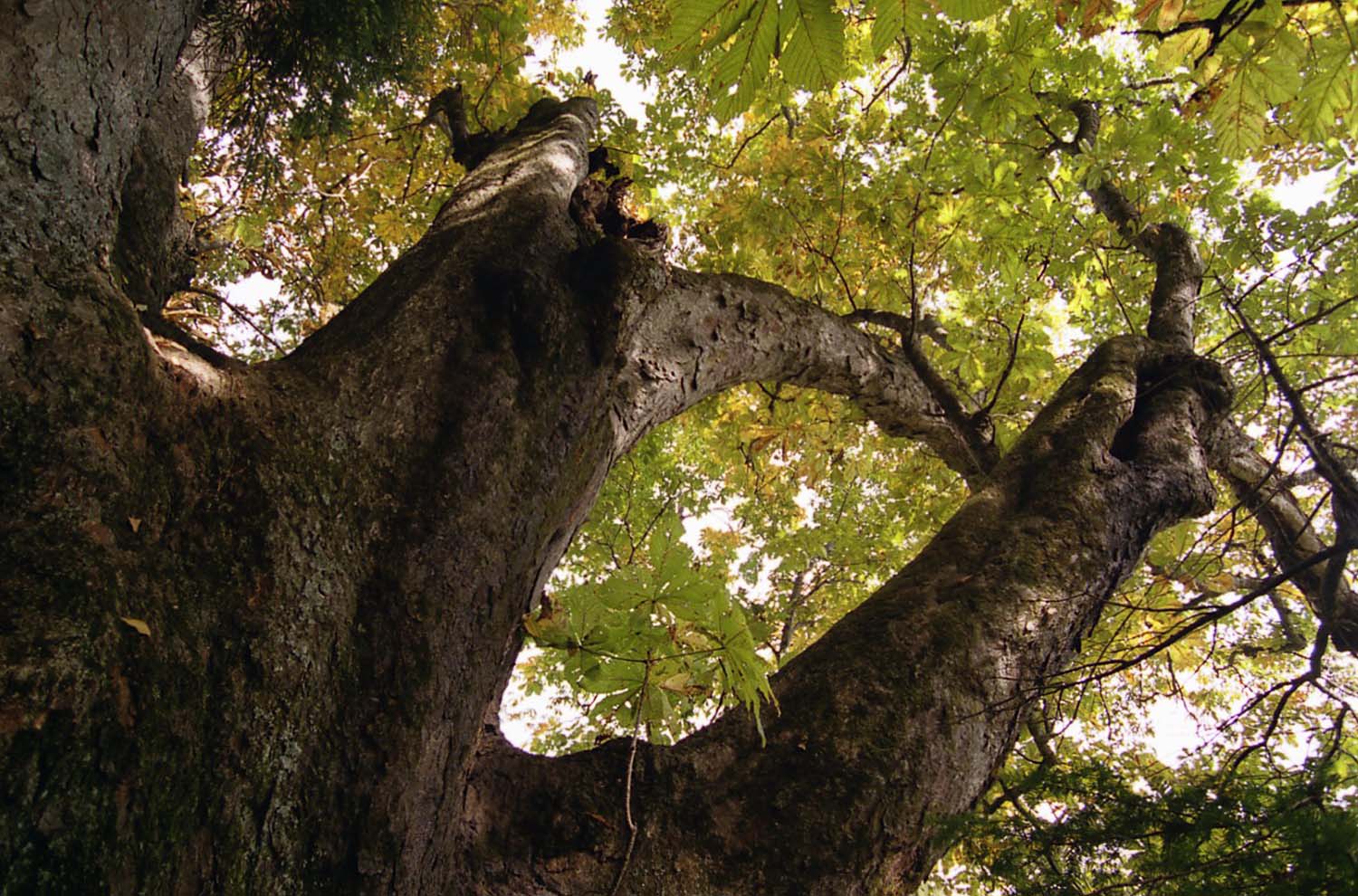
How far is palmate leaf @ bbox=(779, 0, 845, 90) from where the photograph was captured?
1.14 metres

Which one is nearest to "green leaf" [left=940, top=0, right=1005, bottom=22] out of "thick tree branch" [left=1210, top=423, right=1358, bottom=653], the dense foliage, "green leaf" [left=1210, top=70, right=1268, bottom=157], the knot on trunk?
the dense foliage

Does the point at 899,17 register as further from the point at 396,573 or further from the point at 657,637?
the point at 396,573

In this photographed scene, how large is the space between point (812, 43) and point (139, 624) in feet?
4.56

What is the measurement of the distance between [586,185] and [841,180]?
2.51 metres

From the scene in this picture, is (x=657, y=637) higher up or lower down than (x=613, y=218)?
lower down

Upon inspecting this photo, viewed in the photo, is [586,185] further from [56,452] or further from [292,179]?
[292,179]

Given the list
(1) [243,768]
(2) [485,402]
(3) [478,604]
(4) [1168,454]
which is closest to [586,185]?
(2) [485,402]

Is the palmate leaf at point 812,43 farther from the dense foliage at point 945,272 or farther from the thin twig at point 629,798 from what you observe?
the thin twig at point 629,798

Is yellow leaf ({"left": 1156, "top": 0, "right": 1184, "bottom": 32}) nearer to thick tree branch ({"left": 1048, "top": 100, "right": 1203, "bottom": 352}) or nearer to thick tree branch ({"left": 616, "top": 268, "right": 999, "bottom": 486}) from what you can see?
thick tree branch ({"left": 616, "top": 268, "right": 999, "bottom": 486})

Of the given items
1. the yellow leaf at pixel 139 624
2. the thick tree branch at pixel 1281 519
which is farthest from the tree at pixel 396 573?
the thick tree branch at pixel 1281 519

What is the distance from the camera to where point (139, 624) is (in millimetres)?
927

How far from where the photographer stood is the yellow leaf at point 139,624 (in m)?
0.92

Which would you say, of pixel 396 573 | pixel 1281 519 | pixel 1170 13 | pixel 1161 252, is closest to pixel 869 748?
pixel 396 573

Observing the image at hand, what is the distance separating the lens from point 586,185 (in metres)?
2.25
